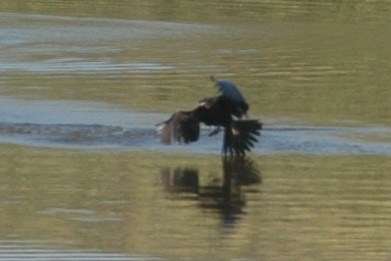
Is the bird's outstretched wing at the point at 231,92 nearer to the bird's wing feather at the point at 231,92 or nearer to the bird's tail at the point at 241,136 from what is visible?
the bird's wing feather at the point at 231,92

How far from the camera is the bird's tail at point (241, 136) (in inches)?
525

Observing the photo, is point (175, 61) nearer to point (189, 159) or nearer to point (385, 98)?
point (385, 98)

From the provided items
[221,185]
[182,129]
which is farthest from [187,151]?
[221,185]

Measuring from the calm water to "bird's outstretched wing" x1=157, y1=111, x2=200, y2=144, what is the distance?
177 millimetres

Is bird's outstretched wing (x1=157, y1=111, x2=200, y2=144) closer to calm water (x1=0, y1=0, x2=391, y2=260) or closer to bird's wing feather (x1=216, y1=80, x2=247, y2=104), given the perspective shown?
calm water (x1=0, y1=0, x2=391, y2=260)

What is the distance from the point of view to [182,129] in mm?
13125

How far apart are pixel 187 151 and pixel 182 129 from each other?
49 cm

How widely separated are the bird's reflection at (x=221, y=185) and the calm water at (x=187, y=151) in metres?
0.02

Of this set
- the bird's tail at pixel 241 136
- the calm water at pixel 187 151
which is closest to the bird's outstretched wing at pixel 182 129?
the calm water at pixel 187 151

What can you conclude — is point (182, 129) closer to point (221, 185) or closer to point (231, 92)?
point (231, 92)

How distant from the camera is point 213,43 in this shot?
24.2 m

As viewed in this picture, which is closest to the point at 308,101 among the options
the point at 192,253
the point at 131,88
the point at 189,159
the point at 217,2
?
the point at 131,88

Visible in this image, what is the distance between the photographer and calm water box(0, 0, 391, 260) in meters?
9.86

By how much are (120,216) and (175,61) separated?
10.9 metres
